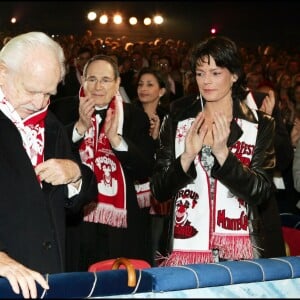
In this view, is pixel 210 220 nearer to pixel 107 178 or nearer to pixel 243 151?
pixel 243 151

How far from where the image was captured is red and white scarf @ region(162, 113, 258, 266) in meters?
3.16

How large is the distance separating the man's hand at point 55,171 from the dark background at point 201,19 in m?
12.8

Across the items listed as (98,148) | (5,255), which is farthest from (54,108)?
(5,255)

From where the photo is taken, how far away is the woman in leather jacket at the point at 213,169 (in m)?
3.09

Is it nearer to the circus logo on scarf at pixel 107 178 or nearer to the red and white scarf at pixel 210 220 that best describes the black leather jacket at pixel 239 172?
the red and white scarf at pixel 210 220

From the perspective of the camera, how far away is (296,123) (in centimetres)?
548

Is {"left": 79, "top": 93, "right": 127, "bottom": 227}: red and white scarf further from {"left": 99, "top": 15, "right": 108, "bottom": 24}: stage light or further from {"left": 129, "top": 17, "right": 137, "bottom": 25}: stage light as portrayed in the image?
{"left": 129, "top": 17, "right": 137, "bottom": 25}: stage light

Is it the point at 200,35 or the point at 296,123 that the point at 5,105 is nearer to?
the point at 296,123

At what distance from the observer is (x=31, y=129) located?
2408mm

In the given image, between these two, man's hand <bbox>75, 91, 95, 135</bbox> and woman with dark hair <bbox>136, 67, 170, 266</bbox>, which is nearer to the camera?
man's hand <bbox>75, 91, 95, 135</bbox>

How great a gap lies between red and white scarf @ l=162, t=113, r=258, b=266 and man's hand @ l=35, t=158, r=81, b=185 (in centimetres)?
92

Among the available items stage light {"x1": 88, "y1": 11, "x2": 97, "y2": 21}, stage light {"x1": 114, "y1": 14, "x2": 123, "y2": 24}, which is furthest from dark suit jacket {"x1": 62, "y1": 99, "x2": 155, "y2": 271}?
stage light {"x1": 114, "y1": 14, "x2": 123, "y2": 24}

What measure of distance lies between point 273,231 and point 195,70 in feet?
2.95

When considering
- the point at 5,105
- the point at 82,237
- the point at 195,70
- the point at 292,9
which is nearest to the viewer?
the point at 5,105
